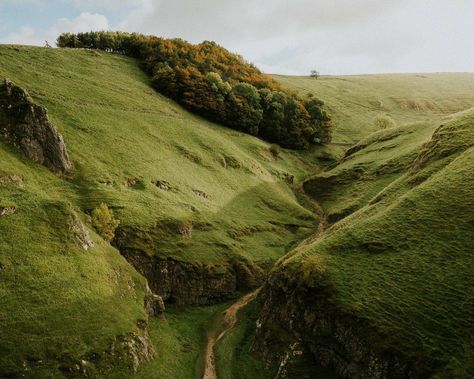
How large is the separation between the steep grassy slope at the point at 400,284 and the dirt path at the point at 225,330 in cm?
626

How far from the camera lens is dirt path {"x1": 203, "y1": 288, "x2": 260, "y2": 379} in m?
37.3

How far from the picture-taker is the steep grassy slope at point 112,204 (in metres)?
31.5

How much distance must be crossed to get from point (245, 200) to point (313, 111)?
5514cm

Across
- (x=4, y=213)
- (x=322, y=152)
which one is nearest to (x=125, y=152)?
(x=4, y=213)

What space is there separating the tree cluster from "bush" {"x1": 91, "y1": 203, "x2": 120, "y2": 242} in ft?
185

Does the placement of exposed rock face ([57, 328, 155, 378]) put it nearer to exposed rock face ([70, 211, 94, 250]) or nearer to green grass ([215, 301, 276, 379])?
green grass ([215, 301, 276, 379])

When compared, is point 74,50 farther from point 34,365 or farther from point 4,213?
point 34,365

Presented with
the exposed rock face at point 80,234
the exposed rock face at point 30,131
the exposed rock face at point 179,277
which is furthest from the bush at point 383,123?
the exposed rock face at point 80,234

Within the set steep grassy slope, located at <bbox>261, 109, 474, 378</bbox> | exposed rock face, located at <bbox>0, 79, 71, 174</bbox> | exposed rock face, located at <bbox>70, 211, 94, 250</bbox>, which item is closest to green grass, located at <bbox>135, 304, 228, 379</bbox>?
steep grassy slope, located at <bbox>261, 109, 474, 378</bbox>

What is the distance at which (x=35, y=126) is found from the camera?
4956 cm

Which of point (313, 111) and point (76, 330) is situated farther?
point (313, 111)

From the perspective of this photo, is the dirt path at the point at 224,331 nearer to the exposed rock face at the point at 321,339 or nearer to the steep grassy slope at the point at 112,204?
the steep grassy slope at the point at 112,204

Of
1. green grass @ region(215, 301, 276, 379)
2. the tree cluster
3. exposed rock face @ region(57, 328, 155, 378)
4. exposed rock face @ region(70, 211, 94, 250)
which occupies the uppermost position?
the tree cluster

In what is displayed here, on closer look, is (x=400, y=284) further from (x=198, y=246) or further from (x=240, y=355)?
(x=198, y=246)
